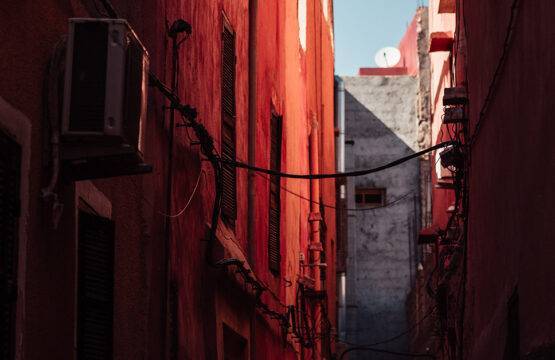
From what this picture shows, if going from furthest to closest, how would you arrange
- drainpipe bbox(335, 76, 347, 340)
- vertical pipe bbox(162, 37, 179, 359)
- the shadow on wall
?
the shadow on wall
drainpipe bbox(335, 76, 347, 340)
vertical pipe bbox(162, 37, 179, 359)

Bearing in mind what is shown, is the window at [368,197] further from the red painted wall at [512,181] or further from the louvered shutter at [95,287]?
the louvered shutter at [95,287]

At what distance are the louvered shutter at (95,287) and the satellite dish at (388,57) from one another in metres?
40.4

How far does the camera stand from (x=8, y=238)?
590cm

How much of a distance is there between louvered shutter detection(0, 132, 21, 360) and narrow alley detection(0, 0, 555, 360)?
0.05 ft

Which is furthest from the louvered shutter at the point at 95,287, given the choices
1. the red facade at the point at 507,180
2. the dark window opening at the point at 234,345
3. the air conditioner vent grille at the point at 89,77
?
the dark window opening at the point at 234,345

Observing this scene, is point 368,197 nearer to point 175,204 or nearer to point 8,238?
point 175,204

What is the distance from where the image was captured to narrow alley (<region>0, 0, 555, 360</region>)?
21.6 ft

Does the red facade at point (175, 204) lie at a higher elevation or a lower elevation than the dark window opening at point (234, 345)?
higher

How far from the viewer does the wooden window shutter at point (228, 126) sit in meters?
12.6

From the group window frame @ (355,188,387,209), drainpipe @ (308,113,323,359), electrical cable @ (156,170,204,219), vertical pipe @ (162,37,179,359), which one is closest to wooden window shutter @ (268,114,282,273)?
drainpipe @ (308,113,323,359)

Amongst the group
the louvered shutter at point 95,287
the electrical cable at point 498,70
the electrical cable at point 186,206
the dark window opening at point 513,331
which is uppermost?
the electrical cable at point 498,70

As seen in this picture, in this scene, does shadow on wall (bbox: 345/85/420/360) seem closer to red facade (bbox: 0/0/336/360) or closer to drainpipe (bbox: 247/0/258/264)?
red facade (bbox: 0/0/336/360)

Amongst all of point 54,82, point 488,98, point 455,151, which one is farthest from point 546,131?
point 455,151

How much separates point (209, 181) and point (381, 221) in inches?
1155
